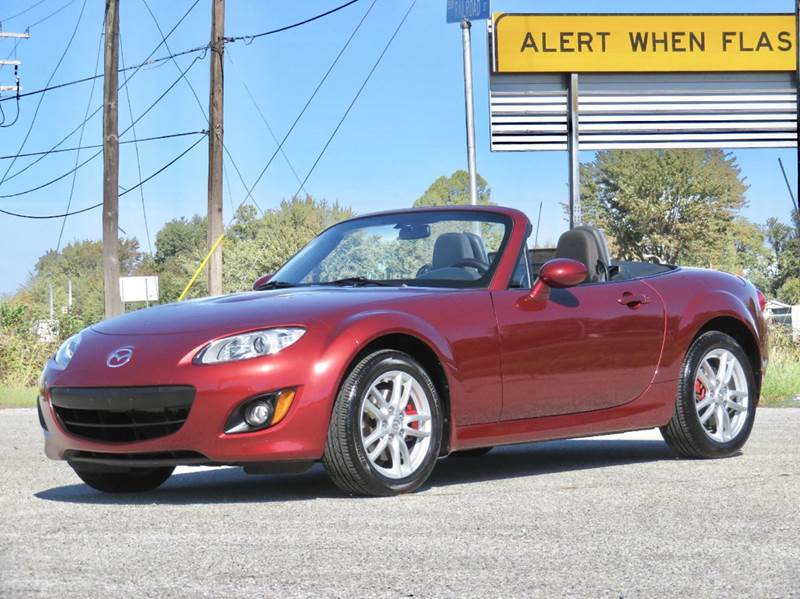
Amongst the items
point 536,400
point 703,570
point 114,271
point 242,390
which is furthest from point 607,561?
point 114,271

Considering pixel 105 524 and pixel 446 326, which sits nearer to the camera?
pixel 105 524

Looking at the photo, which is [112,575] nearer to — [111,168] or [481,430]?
[481,430]

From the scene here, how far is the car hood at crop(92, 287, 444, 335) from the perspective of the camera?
22.1 feet

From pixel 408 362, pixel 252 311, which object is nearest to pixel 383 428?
pixel 408 362

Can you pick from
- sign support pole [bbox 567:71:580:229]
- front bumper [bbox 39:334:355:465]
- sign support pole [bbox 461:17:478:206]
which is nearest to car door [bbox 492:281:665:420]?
front bumper [bbox 39:334:355:465]

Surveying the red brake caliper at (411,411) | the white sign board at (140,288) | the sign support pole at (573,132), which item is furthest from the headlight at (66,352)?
the white sign board at (140,288)

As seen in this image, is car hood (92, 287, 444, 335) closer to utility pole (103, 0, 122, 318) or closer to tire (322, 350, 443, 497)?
tire (322, 350, 443, 497)

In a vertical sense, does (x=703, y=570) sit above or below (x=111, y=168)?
below

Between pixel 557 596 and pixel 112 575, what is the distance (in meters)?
1.49

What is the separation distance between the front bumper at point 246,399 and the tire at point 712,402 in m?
2.64

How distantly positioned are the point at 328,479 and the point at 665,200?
56198 millimetres

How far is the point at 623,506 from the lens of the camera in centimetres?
656

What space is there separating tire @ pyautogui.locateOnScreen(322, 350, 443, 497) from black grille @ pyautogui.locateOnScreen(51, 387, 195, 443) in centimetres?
70

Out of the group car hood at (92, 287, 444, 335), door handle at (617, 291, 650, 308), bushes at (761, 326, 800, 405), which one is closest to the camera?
car hood at (92, 287, 444, 335)
